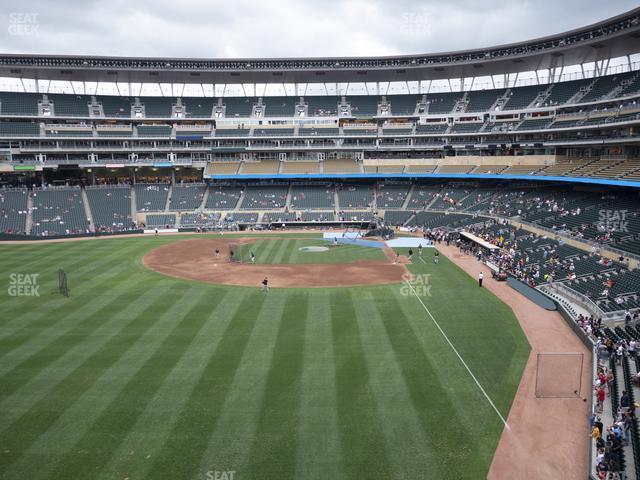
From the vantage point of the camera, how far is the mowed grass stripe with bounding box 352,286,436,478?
13996 millimetres

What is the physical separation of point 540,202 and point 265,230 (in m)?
37.1

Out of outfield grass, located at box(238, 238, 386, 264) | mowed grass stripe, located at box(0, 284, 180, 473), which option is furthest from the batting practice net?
outfield grass, located at box(238, 238, 386, 264)

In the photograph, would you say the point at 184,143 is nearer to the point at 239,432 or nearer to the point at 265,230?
the point at 265,230

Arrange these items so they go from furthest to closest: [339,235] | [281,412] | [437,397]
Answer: [339,235] < [437,397] < [281,412]

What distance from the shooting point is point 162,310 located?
2762 centimetres

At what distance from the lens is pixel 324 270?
3853 cm

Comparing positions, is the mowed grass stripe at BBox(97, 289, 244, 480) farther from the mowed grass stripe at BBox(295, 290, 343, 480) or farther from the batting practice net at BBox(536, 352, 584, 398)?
the batting practice net at BBox(536, 352, 584, 398)

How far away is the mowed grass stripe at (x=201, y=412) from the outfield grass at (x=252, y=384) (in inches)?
2.1

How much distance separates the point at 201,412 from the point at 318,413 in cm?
444

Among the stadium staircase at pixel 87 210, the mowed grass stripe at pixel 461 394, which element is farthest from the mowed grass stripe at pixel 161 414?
the stadium staircase at pixel 87 210

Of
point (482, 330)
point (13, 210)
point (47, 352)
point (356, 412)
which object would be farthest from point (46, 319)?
point (13, 210)

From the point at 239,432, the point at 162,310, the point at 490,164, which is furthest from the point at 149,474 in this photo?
the point at 490,164

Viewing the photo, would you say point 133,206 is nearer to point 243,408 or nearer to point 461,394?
point 243,408

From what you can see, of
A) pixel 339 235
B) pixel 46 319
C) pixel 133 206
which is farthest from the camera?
pixel 133 206
